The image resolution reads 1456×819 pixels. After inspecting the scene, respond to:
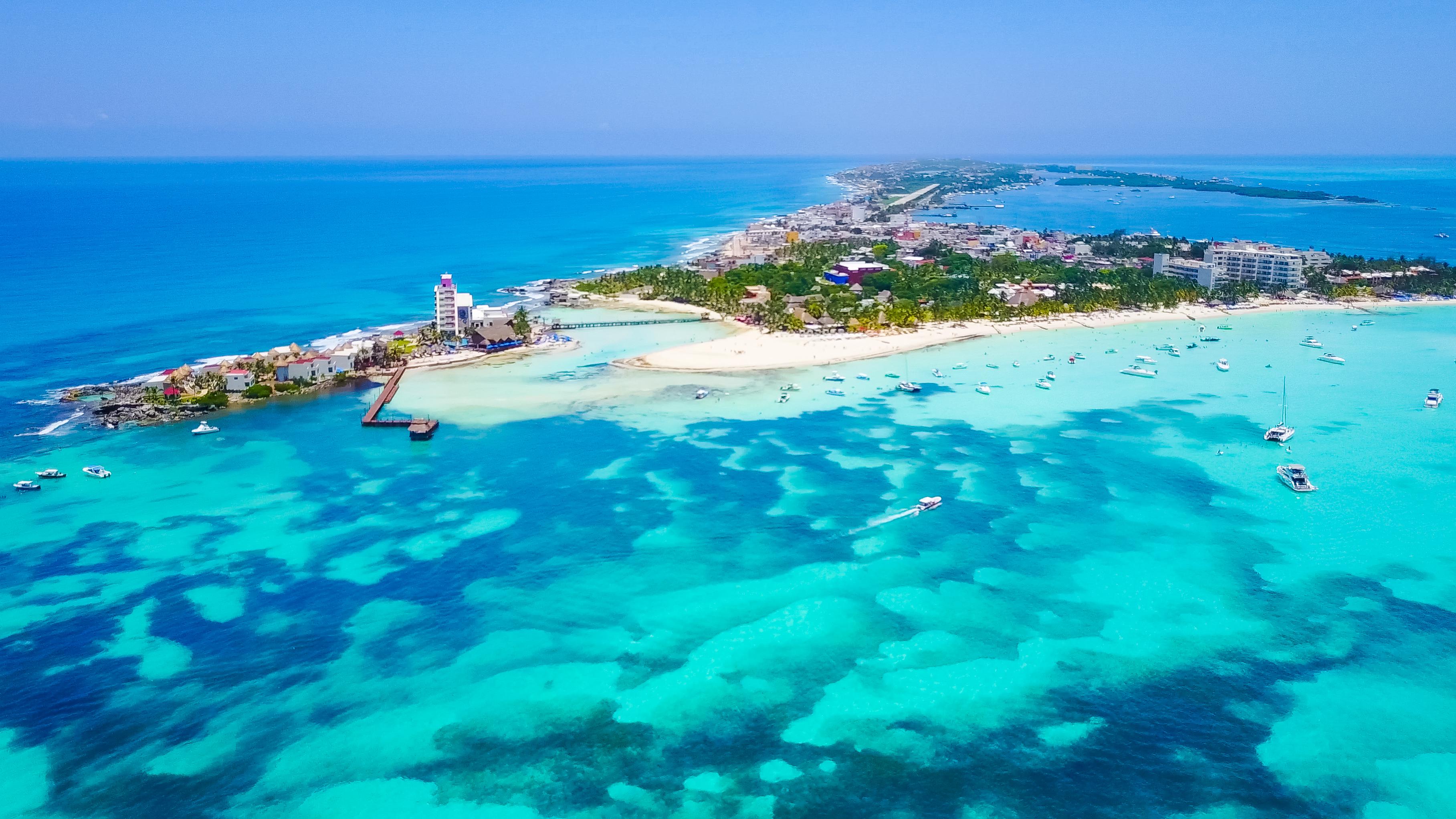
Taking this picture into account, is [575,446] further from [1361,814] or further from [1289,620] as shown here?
[1361,814]

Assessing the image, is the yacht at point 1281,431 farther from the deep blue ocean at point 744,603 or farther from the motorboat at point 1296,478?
Result: the motorboat at point 1296,478

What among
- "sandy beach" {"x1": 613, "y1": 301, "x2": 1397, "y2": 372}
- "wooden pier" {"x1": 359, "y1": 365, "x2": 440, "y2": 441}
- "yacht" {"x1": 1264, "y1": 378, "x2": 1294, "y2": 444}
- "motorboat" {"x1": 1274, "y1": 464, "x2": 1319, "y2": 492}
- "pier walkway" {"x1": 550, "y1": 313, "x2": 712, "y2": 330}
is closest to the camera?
"motorboat" {"x1": 1274, "y1": 464, "x2": 1319, "y2": 492}

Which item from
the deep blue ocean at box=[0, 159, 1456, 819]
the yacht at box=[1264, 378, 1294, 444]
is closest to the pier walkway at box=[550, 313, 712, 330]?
the deep blue ocean at box=[0, 159, 1456, 819]

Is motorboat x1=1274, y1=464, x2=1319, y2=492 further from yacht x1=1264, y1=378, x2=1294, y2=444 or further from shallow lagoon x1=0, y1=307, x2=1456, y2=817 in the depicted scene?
yacht x1=1264, y1=378, x2=1294, y2=444

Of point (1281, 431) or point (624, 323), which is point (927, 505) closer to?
point (1281, 431)

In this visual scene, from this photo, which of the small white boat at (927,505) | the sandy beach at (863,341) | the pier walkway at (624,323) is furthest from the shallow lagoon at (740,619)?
the pier walkway at (624,323)

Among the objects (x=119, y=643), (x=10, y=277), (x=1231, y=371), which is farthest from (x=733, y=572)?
(x=10, y=277)
